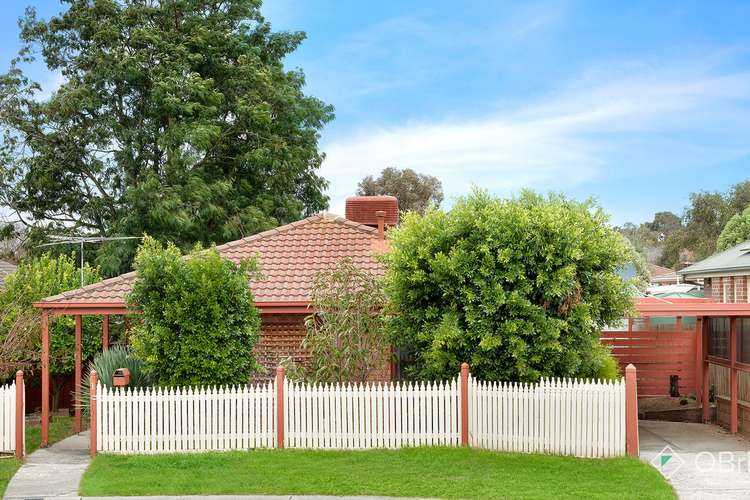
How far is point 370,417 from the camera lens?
45.5 ft

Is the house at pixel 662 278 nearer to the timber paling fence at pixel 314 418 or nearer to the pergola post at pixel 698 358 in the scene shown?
the pergola post at pixel 698 358

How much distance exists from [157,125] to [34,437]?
16.1m

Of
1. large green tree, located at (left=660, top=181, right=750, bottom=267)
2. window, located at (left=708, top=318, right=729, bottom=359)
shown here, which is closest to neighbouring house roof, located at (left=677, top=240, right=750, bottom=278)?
window, located at (left=708, top=318, right=729, bottom=359)

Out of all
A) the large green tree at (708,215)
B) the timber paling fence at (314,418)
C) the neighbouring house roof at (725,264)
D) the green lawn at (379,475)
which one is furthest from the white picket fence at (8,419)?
the large green tree at (708,215)

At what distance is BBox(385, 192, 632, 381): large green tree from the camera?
13391 mm

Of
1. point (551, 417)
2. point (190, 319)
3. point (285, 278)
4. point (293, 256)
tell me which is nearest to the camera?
point (551, 417)

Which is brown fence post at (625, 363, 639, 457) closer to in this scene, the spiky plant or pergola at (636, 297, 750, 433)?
pergola at (636, 297, 750, 433)

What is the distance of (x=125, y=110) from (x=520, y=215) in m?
21.2

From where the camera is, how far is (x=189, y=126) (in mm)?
28719

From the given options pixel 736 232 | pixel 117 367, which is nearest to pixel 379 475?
pixel 117 367

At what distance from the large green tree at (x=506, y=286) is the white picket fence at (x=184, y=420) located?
2.72 m

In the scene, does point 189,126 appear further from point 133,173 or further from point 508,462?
point 508,462

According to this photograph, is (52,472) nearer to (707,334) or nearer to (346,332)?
(346,332)

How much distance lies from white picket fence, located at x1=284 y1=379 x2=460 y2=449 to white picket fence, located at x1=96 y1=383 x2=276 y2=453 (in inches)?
17.8
